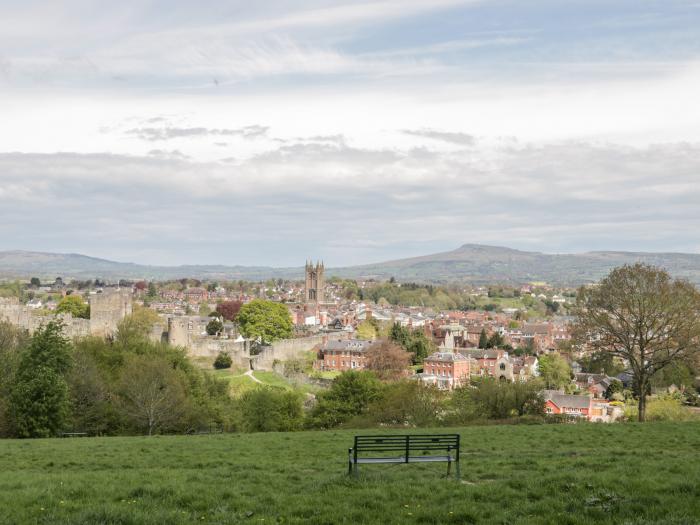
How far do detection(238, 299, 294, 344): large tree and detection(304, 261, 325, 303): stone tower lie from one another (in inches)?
2277

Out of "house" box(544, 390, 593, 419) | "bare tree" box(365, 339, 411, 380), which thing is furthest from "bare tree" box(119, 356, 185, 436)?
"bare tree" box(365, 339, 411, 380)

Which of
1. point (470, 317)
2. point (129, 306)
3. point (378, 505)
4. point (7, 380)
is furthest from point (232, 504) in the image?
point (470, 317)

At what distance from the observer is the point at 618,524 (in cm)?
760

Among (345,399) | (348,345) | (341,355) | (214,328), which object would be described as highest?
(345,399)

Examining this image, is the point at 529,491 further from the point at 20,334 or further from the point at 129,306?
the point at 129,306

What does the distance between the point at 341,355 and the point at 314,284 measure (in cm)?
7803

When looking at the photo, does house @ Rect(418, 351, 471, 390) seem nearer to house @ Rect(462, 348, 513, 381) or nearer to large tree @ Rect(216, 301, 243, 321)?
house @ Rect(462, 348, 513, 381)

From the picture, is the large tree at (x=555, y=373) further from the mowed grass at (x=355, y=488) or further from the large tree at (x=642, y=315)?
the mowed grass at (x=355, y=488)

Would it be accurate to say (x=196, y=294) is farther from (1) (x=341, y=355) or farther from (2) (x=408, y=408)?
(2) (x=408, y=408)

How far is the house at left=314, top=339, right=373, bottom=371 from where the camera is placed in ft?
246

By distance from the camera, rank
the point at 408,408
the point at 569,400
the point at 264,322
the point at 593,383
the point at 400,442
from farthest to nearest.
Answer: the point at 264,322 < the point at 593,383 < the point at 569,400 < the point at 408,408 < the point at 400,442

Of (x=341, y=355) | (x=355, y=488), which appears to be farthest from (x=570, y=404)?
(x=355, y=488)

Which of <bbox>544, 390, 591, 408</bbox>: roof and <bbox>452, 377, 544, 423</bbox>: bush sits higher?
<bbox>452, 377, 544, 423</bbox>: bush

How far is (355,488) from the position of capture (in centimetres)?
947
